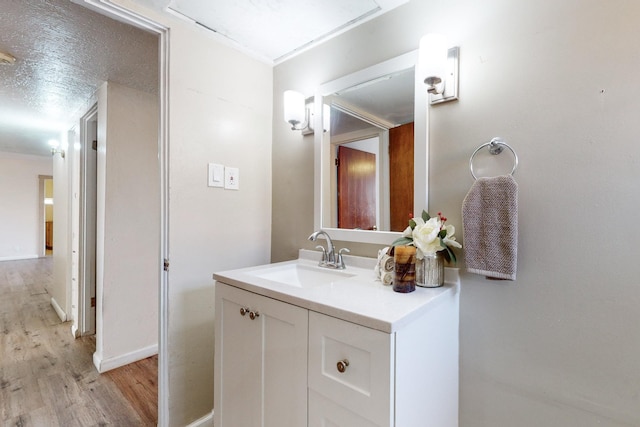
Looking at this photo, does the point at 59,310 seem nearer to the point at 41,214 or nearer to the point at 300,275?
the point at 300,275

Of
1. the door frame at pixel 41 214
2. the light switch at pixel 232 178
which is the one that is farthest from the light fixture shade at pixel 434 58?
the door frame at pixel 41 214

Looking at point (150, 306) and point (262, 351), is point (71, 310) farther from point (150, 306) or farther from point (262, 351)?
point (262, 351)

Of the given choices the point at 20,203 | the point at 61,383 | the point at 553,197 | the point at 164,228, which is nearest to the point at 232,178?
the point at 164,228

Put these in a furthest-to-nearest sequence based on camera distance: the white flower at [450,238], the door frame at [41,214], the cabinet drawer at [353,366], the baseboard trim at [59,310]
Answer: the door frame at [41,214] < the baseboard trim at [59,310] < the white flower at [450,238] < the cabinet drawer at [353,366]

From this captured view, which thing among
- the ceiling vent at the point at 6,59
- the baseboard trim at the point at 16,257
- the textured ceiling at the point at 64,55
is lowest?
the baseboard trim at the point at 16,257

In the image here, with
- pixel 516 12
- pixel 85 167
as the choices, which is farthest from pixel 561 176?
pixel 85 167

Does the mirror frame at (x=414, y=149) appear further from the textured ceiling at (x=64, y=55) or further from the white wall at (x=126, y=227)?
the white wall at (x=126, y=227)

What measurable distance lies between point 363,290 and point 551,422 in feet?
2.30

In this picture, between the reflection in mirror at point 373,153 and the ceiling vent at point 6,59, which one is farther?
the ceiling vent at point 6,59

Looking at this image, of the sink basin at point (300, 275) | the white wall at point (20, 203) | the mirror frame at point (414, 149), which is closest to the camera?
the mirror frame at point (414, 149)

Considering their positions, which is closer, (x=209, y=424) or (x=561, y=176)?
(x=561, y=176)

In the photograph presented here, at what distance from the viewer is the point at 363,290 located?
3.40ft

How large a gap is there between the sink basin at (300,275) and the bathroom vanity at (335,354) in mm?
115

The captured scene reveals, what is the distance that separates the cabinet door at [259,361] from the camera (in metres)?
0.94
